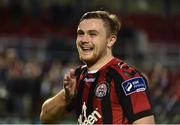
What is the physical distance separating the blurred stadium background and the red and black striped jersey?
611cm

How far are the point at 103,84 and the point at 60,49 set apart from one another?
44.2ft

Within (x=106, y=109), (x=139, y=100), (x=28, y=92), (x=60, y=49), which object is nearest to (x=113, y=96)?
(x=106, y=109)

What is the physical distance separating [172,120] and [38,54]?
304 inches

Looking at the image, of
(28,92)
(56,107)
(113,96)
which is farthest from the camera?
(28,92)

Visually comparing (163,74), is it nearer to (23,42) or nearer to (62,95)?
(23,42)

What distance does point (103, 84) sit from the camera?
4645mm

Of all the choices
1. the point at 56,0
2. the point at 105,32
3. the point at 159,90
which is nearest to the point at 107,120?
the point at 105,32

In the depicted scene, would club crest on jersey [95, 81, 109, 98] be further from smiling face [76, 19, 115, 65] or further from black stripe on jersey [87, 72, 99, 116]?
smiling face [76, 19, 115, 65]

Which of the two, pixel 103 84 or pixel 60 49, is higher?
pixel 103 84

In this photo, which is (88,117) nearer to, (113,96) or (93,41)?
(113,96)

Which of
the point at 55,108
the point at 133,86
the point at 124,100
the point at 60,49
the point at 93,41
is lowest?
the point at 60,49

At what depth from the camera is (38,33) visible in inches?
869

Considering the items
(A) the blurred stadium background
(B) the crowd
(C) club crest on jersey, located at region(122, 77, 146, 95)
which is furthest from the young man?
(B) the crowd

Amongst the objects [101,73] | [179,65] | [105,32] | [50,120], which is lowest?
[179,65]
